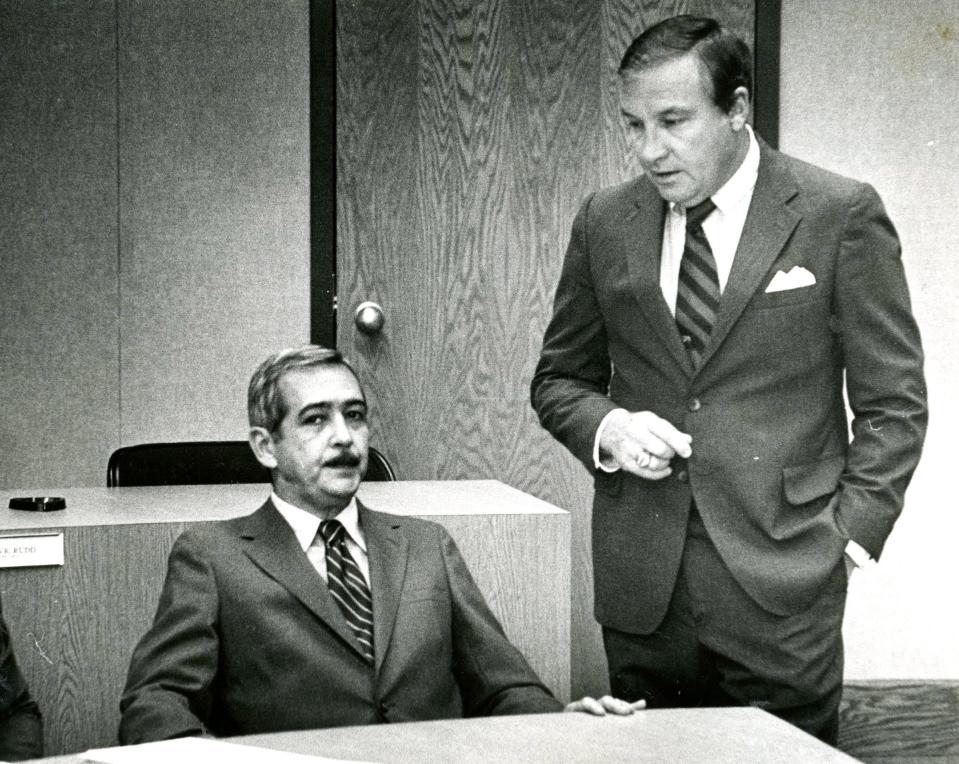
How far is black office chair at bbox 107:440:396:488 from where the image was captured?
8.85 feet

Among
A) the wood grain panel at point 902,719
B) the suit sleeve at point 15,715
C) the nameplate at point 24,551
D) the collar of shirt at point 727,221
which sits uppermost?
the collar of shirt at point 727,221

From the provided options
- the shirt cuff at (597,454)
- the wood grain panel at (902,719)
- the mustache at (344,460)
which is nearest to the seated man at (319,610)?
the mustache at (344,460)

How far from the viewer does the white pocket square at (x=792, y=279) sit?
195 centimetres

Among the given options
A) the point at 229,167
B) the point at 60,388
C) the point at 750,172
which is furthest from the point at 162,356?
the point at 750,172

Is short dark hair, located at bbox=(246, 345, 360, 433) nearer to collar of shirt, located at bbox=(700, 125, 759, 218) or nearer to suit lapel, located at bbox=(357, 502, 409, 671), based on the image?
suit lapel, located at bbox=(357, 502, 409, 671)

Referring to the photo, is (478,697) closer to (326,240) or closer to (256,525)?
(256,525)

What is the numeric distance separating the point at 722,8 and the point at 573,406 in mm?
1976

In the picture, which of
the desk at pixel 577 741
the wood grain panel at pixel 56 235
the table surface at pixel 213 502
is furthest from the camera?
the wood grain panel at pixel 56 235

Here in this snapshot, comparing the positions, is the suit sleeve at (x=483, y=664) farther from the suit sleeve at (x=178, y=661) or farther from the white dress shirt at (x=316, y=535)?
the suit sleeve at (x=178, y=661)

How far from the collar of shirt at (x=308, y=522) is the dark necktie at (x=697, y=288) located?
23.2 inches

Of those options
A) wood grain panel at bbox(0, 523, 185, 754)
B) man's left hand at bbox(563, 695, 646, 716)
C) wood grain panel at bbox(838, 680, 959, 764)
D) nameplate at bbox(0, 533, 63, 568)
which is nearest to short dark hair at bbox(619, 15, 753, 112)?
man's left hand at bbox(563, 695, 646, 716)

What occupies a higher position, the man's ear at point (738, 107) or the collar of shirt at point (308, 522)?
the man's ear at point (738, 107)

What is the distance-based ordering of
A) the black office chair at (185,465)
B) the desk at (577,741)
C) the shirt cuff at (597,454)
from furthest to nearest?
the black office chair at (185,465)
the shirt cuff at (597,454)
the desk at (577,741)

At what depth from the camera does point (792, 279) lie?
1949 mm
